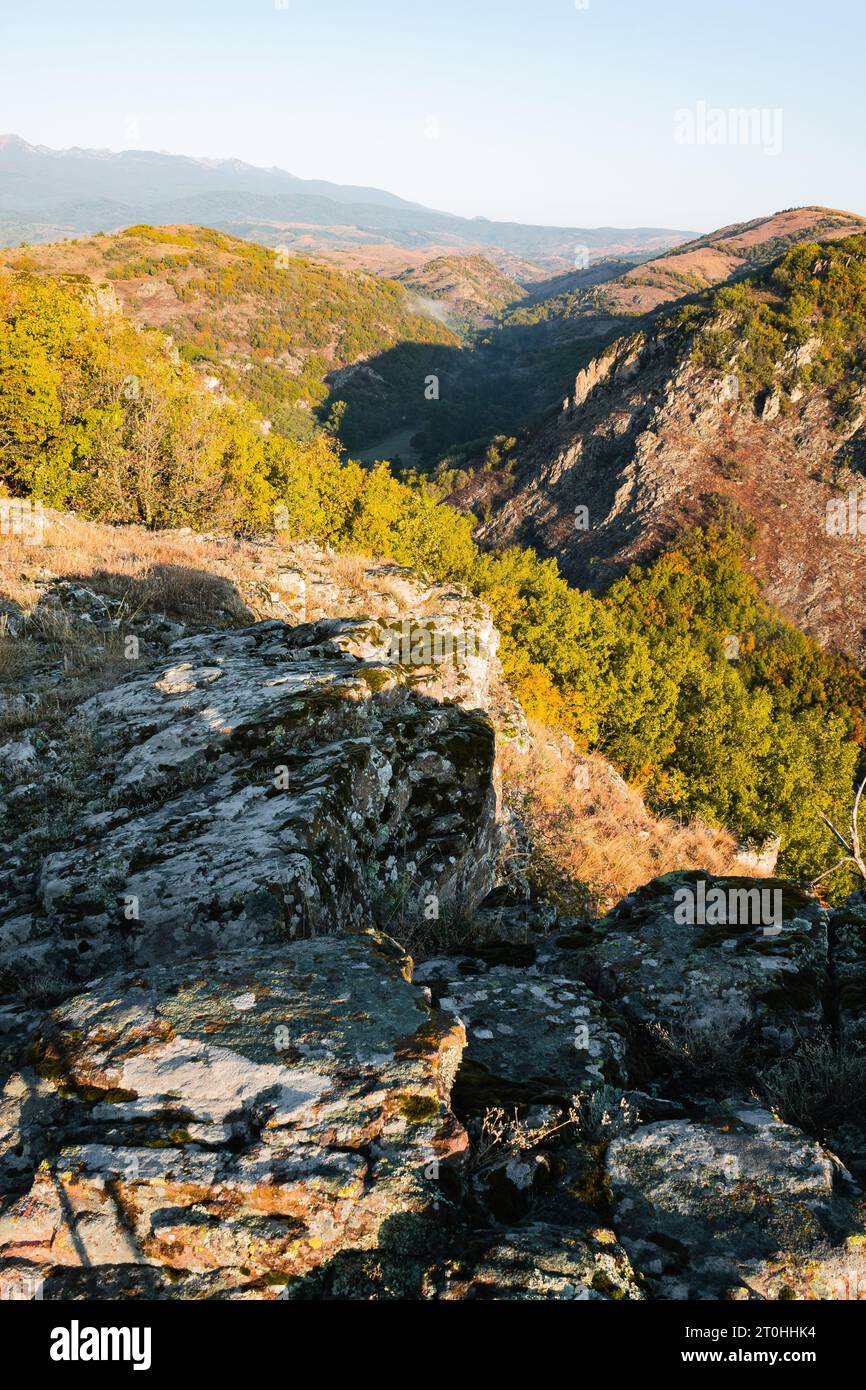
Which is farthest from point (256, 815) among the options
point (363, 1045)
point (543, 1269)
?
point (543, 1269)

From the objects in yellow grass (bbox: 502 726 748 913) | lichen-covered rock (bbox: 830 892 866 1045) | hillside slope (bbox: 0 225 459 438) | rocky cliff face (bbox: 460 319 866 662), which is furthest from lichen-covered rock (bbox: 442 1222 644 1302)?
hillside slope (bbox: 0 225 459 438)

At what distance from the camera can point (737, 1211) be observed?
3.14 m

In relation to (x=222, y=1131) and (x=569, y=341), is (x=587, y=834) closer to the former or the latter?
(x=222, y=1131)

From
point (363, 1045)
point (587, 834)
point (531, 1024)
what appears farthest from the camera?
point (587, 834)

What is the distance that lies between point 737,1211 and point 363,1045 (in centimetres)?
187

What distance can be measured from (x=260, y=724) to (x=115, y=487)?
1839 centimetres

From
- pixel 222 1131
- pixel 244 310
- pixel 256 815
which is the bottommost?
pixel 222 1131

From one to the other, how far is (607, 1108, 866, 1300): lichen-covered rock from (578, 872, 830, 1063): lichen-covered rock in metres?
1.40

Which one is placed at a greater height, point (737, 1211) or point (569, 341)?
point (569, 341)

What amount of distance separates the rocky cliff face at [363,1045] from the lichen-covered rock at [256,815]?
0.03m

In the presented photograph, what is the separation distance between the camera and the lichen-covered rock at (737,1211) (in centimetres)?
282

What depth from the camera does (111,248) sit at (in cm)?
12412

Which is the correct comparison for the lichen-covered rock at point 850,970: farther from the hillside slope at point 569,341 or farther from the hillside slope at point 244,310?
the hillside slope at point 569,341
